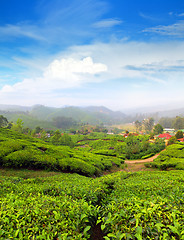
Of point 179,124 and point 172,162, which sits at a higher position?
point 179,124

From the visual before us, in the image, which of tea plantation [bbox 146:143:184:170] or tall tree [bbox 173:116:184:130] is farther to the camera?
tall tree [bbox 173:116:184:130]

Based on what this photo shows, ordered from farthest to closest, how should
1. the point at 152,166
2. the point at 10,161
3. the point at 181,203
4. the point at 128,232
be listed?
the point at 152,166
the point at 10,161
the point at 181,203
the point at 128,232

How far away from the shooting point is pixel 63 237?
256cm

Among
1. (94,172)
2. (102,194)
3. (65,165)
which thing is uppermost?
(102,194)

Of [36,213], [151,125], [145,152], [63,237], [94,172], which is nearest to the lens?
[63,237]

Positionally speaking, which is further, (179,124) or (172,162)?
(179,124)

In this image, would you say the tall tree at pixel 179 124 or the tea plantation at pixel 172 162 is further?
the tall tree at pixel 179 124

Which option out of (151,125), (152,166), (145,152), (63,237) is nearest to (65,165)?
(63,237)

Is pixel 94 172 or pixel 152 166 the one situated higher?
pixel 94 172

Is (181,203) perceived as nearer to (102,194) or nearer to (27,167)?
(102,194)

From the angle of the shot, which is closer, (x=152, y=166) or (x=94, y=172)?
(x=94, y=172)

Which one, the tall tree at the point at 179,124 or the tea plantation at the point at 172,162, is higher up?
the tall tree at the point at 179,124

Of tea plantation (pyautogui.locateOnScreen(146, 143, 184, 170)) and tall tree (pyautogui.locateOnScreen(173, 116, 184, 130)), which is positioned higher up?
tall tree (pyautogui.locateOnScreen(173, 116, 184, 130))

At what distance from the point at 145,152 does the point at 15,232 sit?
36.0 meters
